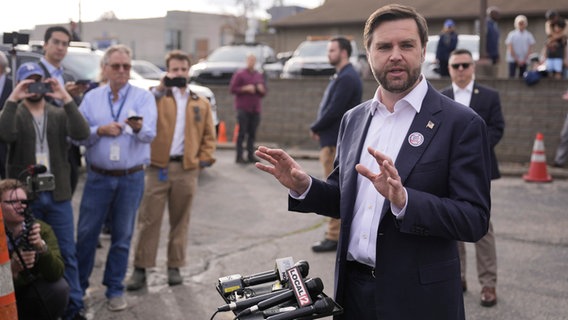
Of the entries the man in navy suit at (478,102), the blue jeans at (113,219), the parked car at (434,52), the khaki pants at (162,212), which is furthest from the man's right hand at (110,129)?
the parked car at (434,52)

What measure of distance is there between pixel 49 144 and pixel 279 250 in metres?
2.85

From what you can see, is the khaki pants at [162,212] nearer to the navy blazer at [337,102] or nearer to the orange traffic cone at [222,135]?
the navy blazer at [337,102]

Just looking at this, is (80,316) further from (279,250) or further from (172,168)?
(279,250)

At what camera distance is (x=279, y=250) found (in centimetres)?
714

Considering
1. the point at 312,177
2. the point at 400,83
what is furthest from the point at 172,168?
the point at 400,83

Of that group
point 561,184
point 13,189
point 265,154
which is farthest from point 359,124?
point 561,184

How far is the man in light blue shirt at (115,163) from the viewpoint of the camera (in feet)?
18.0

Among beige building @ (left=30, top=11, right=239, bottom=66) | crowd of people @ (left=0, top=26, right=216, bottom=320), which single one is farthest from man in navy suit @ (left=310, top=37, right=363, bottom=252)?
beige building @ (left=30, top=11, right=239, bottom=66)

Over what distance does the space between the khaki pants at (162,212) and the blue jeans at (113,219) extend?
0.41m

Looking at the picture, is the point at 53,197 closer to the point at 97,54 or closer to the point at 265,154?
the point at 265,154

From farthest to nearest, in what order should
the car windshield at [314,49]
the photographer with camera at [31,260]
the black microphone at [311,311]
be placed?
1. the car windshield at [314,49]
2. the photographer with camera at [31,260]
3. the black microphone at [311,311]

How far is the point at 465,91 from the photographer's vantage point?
5.81m

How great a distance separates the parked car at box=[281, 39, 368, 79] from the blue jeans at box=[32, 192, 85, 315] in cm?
1290

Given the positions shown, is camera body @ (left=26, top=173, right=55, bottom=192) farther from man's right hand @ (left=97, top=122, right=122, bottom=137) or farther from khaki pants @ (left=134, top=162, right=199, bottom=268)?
khaki pants @ (left=134, top=162, right=199, bottom=268)
